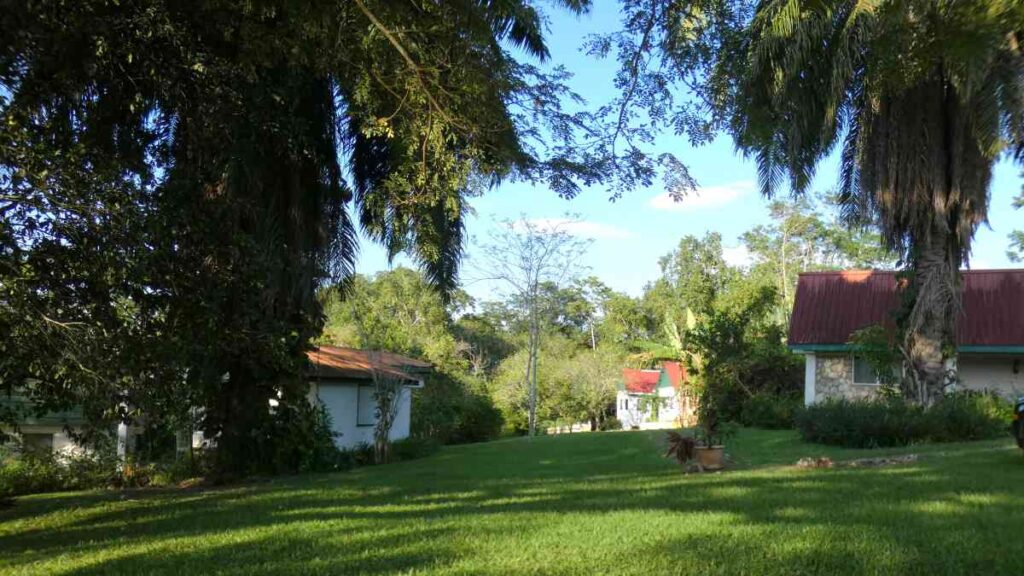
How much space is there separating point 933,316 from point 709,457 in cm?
892

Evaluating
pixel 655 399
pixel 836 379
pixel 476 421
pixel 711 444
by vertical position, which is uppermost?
pixel 836 379

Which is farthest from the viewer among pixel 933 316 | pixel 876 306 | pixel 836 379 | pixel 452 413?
pixel 452 413

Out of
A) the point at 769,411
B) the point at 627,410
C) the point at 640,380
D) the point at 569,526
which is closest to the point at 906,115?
the point at 769,411

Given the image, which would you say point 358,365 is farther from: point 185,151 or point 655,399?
point 185,151

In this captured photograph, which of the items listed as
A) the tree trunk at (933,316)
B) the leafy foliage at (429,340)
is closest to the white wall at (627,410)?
the leafy foliage at (429,340)

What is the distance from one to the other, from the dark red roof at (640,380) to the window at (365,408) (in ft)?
66.3

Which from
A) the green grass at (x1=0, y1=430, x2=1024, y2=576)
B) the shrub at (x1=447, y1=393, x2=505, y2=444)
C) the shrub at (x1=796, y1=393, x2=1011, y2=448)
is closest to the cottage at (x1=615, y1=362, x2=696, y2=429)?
the shrub at (x1=447, y1=393, x2=505, y2=444)

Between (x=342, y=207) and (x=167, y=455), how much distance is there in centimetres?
689

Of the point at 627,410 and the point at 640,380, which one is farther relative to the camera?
the point at 640,380

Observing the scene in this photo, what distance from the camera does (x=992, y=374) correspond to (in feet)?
78.7

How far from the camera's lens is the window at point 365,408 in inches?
951

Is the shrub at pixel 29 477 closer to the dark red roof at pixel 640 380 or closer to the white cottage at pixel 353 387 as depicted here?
the white cottage at pixel 353 387

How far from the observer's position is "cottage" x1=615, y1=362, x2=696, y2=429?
30.3 meters

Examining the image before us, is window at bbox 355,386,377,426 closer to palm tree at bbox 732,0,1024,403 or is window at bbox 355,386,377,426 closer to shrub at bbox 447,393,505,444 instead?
shrub at bbox 447,393,505,444
